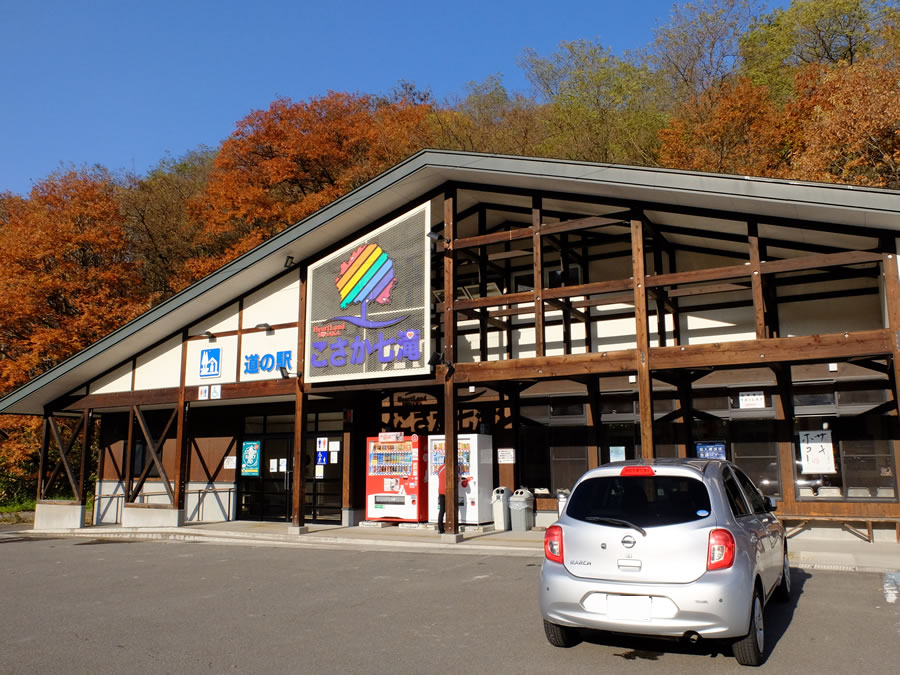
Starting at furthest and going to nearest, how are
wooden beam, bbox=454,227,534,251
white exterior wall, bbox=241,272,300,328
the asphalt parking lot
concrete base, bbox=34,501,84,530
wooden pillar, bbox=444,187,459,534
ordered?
concrete base, bbox=34,501,84,530, white exterior wall, bbox=241,272,300,328, wooden beam, bbox=454,227,534,251, wooden pillar, bbox=444,187,459,534, the asphalt parking lot

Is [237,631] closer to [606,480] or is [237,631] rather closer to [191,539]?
[606,480]

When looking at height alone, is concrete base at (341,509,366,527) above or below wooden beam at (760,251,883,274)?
below

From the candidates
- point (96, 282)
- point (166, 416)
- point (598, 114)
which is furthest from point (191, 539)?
point (598, 114)

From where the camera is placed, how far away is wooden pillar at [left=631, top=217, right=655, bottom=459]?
40.4ft

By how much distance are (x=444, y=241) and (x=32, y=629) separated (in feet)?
33.9

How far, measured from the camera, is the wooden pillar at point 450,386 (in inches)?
558

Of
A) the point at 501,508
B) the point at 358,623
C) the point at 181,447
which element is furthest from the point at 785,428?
the point at 181,447

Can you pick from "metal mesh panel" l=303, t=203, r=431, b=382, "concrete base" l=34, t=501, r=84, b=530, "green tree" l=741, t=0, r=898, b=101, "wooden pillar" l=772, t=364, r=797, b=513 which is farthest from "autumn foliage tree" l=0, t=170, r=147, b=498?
"green tree" l=741, t=0, r=898, b=101

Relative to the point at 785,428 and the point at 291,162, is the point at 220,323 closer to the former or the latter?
the point at 785,428

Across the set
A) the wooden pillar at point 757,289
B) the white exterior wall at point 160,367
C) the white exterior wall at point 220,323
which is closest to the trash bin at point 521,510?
the wooden pillar at point 757,289

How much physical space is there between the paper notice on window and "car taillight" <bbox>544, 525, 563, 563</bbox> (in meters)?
10.0

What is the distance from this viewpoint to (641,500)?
19.6 ft

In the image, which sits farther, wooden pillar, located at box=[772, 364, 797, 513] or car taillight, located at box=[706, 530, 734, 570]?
wooden pillar, located at box=[772, 364, 797, 513]

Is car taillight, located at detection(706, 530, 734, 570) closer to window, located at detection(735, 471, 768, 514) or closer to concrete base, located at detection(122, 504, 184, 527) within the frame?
window, located at detection(735, 471, 768, 514)
